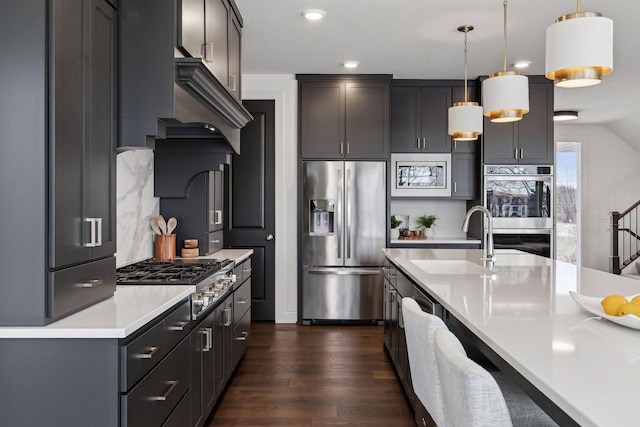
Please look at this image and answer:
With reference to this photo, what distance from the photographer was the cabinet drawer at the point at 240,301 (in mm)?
3615

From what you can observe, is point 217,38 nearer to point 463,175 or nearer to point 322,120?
point 322,120

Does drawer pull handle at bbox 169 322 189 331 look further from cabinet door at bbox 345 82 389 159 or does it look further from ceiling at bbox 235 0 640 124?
cabinet door at bbox 345 82 389 159


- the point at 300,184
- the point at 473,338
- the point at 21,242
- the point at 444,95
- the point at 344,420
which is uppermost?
the point at 444,95

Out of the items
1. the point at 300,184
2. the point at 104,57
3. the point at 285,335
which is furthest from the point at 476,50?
the point at 104,57

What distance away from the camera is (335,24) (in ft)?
12.9

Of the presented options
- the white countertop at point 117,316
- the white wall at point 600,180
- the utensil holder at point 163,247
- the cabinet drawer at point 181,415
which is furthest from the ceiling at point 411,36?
the white wall at point 600,180

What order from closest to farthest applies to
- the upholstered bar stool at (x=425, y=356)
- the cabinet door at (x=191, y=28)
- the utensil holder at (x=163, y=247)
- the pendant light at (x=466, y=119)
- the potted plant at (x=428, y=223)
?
the upholstered bar stool at (x=425, y=356) → the cabinet door at (x=191, y=28) → the pendant light at (x=466, y=119) → the utensil holder at (x=163, y=247) → the potted plant at (x=428, y=223)

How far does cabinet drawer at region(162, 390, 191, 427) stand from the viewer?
2.14m

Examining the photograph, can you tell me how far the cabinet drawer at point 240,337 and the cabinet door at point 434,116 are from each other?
2.83 metres

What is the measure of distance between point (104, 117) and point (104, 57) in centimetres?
25

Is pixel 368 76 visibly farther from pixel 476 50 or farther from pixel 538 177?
pixel 538 177

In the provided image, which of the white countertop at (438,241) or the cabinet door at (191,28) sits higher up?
the cabinet door at (191,28)

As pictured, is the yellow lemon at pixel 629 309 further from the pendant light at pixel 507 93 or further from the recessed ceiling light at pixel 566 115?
the recessed ceiling light at pixel 566 115

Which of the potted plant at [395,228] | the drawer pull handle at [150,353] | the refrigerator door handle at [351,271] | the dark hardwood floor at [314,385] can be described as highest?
the potted plant at [395,228]
